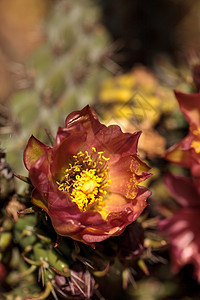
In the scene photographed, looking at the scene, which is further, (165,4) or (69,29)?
(165,4)

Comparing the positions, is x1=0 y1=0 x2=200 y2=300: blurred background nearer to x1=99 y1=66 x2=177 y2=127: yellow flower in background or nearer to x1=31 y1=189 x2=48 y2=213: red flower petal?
x1=99 y1=66 x2=177 y2=127: yellow flower in background

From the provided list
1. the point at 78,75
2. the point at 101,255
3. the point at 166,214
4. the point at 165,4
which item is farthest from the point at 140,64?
the point at 101,255

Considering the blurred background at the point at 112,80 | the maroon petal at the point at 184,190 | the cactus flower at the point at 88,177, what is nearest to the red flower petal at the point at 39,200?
the cactus flower at the point at 88,177

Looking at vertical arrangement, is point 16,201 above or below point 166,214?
above

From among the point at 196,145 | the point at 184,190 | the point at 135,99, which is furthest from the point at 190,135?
the point at 135,99

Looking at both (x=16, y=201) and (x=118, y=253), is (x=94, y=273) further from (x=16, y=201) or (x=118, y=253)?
(x=16, y=201)

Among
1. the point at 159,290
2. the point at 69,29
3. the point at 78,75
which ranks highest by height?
the point at 69,29

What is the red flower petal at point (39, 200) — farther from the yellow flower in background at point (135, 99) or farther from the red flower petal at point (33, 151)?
the yellow flower in background at point (135, 99)

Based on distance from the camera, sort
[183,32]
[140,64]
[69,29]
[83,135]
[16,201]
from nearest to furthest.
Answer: [83,135]
[16,201]
[69,29]
[140,64]
[183,32]
